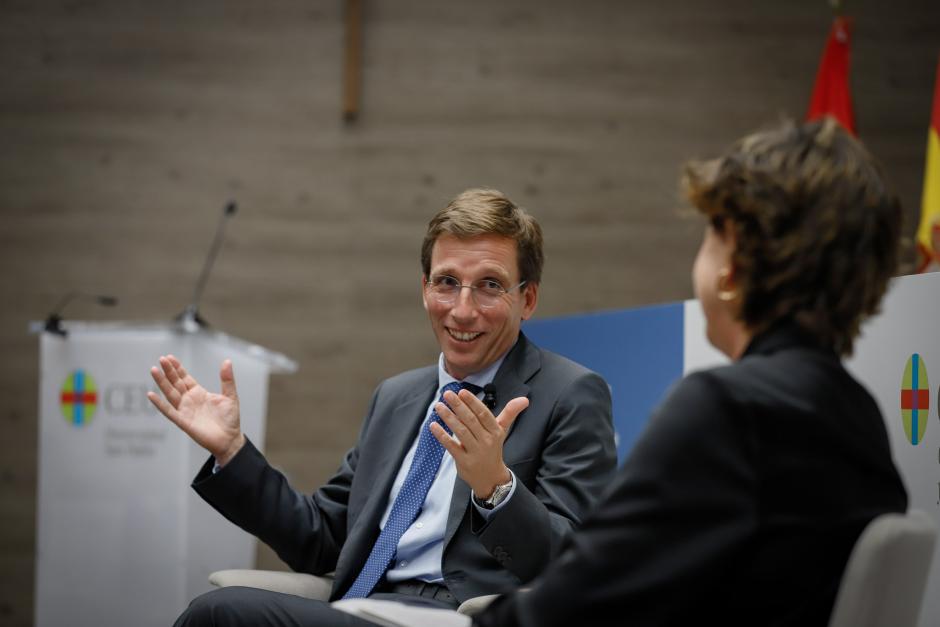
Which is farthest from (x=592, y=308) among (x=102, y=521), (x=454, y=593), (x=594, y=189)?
(x=454, y=593)

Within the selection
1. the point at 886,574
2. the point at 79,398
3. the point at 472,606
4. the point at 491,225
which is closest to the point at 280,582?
the point at 472,606

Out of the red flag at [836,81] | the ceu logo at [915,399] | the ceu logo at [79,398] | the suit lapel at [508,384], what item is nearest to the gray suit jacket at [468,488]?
the suit lapel at [508,384]

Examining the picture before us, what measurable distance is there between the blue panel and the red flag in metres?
1.91

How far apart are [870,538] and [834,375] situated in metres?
0.19

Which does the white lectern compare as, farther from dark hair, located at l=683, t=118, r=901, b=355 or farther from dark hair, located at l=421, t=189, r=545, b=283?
dark hair, located at l=683, t=118, r=901, b=355

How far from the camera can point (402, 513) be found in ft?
6.75

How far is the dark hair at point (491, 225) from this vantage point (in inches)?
85.6

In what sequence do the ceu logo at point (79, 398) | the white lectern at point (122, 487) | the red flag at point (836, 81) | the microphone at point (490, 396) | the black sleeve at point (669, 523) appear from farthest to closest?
the red flag at point (836, 81) → the ceu logo at point (79, 398) → the white lectern at point (122, 487) → the microphone at point (490, 396) → the black sleeve at point (669, 523)

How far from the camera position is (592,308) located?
16.7ft

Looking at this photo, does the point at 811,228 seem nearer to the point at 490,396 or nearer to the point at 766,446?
the point at 766,446

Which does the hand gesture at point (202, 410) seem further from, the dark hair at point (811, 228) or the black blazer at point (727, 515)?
the dark hair at point (811, 228)

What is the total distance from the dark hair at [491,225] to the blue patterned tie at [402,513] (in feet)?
1.22

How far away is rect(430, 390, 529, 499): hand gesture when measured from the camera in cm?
163

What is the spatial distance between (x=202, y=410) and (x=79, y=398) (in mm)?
1844
